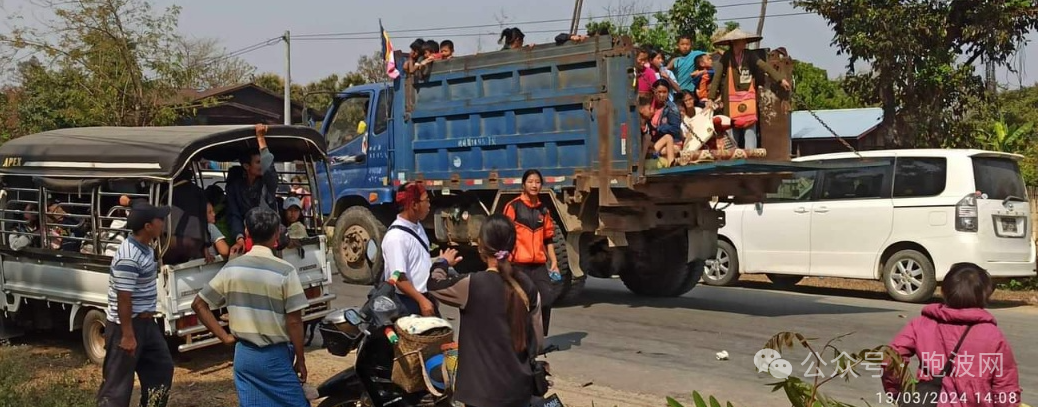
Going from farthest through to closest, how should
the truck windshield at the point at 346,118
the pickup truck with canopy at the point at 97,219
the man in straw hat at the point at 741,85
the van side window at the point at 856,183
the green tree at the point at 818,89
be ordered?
the green tree at the point at 818,89, the truck windshield at the point at 346,118, the van side window at the point at 856,183, the man in straw hat at the point at 741,85, the pickup truck with canopy at the point at 97,219

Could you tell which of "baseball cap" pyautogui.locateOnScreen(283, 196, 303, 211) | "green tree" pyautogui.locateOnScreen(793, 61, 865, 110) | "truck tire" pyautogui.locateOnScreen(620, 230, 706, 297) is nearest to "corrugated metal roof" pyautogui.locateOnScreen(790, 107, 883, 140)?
"green tree" pyautogui.locateOnScreen(793, 61, 865, 110)

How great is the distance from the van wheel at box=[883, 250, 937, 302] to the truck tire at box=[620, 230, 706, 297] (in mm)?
2220

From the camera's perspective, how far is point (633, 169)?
30.8 feet

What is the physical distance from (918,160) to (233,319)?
8.98m

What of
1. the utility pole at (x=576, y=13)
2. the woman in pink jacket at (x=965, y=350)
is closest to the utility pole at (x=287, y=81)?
the utility pole at (x=576, y=13)

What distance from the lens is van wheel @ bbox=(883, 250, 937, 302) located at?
432 inches

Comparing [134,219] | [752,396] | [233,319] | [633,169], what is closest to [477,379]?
[233,319]

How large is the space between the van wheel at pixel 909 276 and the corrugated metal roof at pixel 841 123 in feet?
45.4

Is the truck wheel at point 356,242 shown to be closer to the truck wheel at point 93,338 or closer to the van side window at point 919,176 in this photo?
the truck wheel at point 93,338

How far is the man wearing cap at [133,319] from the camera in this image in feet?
18.0

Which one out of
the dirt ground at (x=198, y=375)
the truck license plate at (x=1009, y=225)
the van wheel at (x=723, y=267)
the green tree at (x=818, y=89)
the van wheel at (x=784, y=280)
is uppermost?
the green tree at (x=818, y=89)

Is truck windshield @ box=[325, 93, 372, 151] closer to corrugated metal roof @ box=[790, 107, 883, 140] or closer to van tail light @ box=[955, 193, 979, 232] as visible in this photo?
van tail light @ box=[955, 193, 979, 232]

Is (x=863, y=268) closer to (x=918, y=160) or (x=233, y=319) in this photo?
(x=918, y=160)

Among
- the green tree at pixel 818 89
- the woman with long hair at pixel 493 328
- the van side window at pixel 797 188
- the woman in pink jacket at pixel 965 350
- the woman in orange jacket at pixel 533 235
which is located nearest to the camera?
the woman in pink jacket at pixel 965 350
